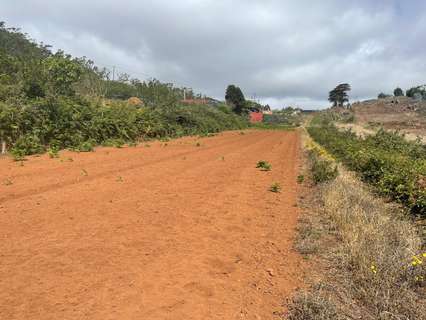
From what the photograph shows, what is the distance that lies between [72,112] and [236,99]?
50.2 m

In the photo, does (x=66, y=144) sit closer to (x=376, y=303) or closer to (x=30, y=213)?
(x=30, y=213)

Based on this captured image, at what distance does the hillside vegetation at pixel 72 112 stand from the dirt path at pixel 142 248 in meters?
4.78

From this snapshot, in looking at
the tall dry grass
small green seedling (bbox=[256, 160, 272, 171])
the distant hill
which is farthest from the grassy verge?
the distant hill

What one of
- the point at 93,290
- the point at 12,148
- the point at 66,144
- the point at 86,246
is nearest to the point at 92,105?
the point at 66,144

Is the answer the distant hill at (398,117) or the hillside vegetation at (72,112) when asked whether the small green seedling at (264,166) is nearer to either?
the hillside vegetation at (72,112)

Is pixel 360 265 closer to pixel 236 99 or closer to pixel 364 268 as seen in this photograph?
pixel 364 268

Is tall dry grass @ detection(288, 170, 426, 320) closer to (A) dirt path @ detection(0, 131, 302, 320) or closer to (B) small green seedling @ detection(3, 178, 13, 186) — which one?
(A) dirt path @ detection(0, 131, 302, 320)

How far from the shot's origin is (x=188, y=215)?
5.37 m

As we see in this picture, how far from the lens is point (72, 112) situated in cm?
1405

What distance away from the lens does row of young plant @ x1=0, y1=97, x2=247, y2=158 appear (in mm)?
11516

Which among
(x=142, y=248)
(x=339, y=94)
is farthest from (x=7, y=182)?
(x=339, y=94)

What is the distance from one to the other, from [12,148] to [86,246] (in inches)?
357

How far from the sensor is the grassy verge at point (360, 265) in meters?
2.78

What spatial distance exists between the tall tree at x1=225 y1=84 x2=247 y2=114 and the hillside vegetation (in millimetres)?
29738
